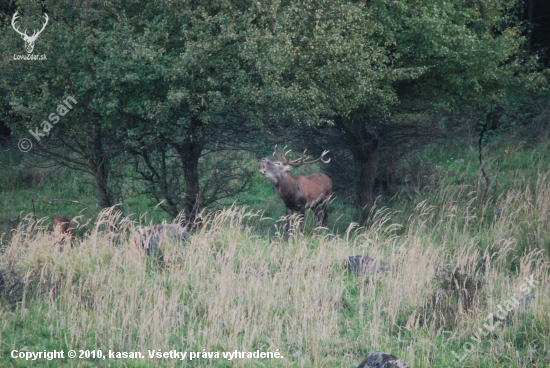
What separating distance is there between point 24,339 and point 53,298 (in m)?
1.02

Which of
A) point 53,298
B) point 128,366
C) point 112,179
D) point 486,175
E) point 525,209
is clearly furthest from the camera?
point 486,175

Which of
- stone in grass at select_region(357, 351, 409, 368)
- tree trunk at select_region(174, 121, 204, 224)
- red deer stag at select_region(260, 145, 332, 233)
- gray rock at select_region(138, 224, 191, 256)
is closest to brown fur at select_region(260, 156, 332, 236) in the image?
red deer stag at select_region(260, 145, 332, 233)

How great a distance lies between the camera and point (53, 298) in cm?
842

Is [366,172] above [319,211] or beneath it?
above

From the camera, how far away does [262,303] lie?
27.0 feet

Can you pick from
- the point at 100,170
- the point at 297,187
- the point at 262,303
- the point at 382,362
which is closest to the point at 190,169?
the point at 100,170

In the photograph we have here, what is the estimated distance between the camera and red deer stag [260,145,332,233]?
1409 centimetres

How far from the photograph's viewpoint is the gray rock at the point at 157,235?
982 cm

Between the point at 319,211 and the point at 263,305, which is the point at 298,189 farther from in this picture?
the point at 263,305

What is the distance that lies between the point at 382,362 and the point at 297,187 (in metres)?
8.15

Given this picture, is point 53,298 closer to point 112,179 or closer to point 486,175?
point 112,179

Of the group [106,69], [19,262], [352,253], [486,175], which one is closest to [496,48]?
[486,175]

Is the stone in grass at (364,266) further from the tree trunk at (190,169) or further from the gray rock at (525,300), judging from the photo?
the tree trunk at (190,169)

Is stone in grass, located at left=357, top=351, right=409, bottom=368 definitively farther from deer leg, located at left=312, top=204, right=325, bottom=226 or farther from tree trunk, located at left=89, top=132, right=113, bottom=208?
deer leg, located at left=312, top=204, right=325, bottom=226
